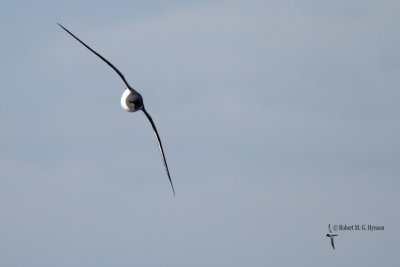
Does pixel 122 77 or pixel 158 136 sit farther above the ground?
pixel 122 77

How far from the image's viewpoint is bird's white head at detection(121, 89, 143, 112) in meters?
117

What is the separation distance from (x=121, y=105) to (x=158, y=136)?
646 cm

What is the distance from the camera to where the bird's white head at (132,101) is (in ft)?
385

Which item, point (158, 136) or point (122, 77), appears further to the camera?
point (158, 136)

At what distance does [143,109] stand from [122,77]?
16.5 feet

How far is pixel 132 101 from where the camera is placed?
117438 millimetres

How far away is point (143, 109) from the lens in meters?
118

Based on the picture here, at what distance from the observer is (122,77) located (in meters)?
114

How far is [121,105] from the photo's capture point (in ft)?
391

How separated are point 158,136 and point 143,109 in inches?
254
